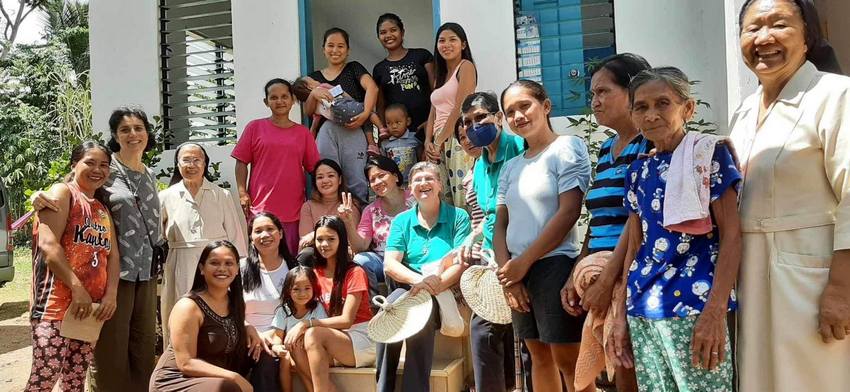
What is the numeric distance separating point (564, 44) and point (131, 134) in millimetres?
3261

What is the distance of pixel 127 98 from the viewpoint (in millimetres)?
6441

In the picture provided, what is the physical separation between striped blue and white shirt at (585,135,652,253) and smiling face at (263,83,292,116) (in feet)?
9.95

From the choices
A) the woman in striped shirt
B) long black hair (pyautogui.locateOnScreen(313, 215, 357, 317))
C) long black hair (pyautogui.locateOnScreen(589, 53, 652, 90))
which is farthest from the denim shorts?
long black hair (pyautogui.locateOnScreen(313, 215, 357, 317))

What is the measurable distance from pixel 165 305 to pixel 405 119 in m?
2.16

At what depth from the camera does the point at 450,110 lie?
441 centimetres

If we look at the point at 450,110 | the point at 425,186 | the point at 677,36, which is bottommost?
the point at 425,186

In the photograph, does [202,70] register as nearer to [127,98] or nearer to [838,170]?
[127,98]

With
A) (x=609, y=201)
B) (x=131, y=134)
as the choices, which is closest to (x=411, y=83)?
(x=131, y=134)

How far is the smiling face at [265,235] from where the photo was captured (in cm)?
399

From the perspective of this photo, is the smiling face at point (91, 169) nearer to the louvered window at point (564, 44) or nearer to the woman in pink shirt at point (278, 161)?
the woman in pink shirt at point (278, 161)

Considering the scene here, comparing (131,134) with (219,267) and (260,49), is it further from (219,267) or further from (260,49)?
(260,49)

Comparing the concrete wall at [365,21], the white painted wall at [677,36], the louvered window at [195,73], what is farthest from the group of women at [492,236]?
the concrete wall at [365,21]

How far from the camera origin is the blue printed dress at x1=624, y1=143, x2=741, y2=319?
72.0 inches

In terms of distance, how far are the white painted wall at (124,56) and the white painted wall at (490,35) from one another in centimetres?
297
